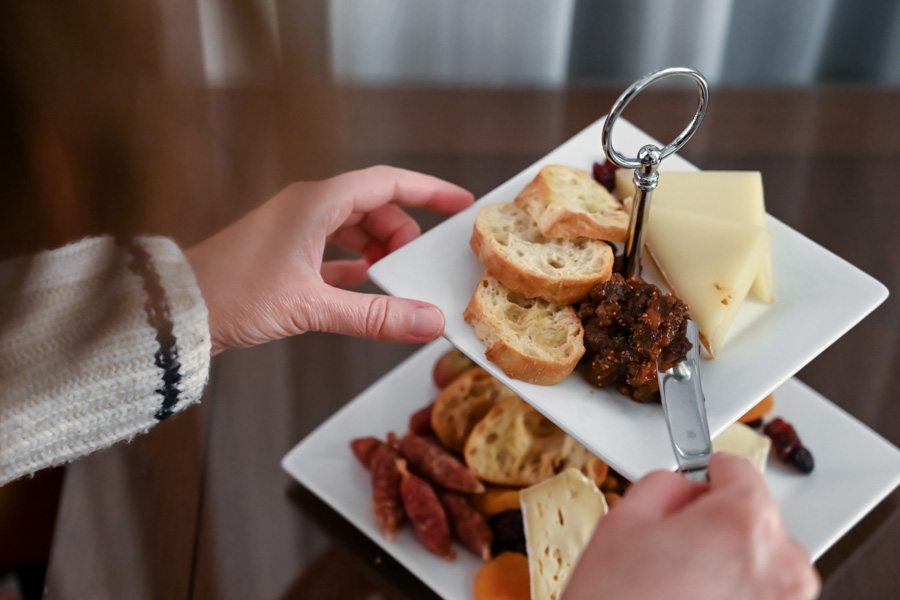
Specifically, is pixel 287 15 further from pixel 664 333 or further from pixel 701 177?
pixel 701 177

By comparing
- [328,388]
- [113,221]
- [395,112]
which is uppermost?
[113,221]

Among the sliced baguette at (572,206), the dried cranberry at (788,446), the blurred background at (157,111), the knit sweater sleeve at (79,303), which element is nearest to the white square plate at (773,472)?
the dried cranberry at (788,446)

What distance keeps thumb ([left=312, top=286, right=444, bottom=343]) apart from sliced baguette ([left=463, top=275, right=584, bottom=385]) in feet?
0.11

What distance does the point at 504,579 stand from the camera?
78cm

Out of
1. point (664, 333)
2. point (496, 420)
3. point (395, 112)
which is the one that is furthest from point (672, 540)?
point (395, 112)

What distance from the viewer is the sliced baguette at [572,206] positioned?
690mm

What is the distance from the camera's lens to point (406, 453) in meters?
0.86

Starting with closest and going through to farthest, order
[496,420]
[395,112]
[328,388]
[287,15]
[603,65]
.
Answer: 1. [287,15]
2. [496,420]
3. [328,388]
4. [395,112]
5. [603,65]

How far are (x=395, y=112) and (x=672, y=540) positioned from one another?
0.89 m

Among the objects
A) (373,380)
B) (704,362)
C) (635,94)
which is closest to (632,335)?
(704,362)

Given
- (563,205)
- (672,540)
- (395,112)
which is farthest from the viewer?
(395,112)

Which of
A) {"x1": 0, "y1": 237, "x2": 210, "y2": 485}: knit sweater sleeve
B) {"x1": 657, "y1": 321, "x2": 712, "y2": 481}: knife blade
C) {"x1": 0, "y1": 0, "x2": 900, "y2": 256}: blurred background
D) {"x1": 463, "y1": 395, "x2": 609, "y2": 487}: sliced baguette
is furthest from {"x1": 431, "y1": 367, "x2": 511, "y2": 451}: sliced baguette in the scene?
{"x1": 0, "y1": 0, "x2": 900, "y2": 256}: blurred background

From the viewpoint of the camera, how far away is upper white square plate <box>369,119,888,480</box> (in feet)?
1.93

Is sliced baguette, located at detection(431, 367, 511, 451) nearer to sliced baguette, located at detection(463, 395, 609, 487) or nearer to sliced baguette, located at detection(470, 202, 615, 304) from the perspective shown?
sliced baguette, located at detection(463, 395, 609, 487)
